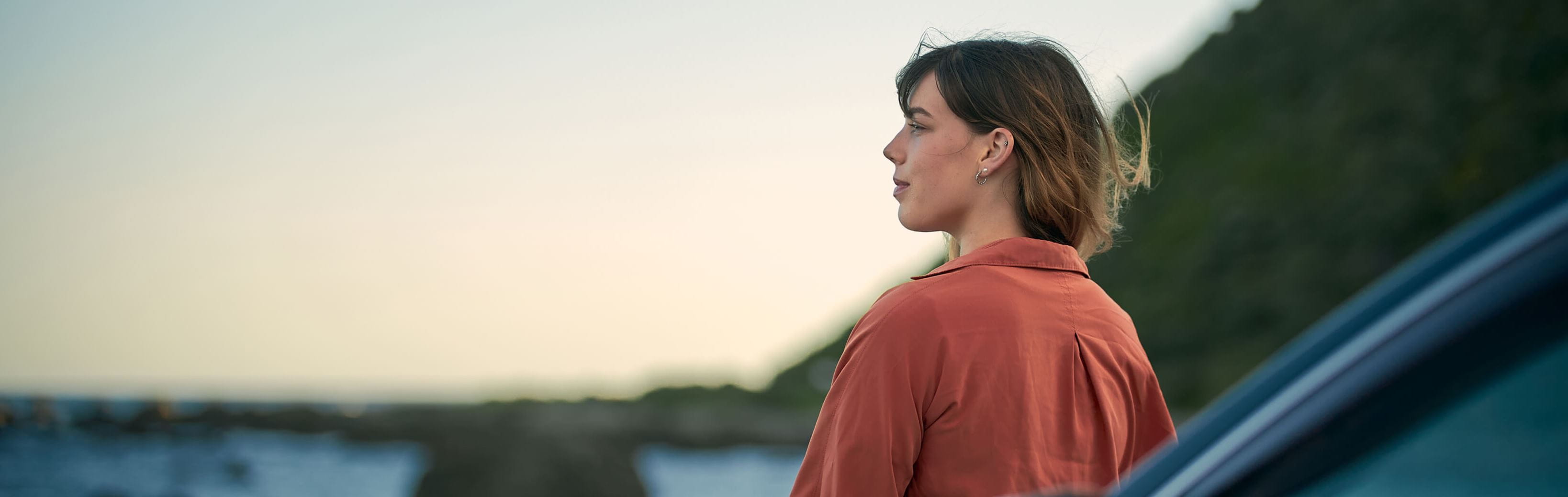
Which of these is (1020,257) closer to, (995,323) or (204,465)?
(995,323)

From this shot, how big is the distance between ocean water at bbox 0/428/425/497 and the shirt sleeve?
12.0 m

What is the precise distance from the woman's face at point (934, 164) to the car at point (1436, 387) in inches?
41.8

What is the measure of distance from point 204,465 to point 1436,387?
4850 cm

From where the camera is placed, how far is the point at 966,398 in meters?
1.68

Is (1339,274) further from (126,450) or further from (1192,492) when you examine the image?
(126,450)

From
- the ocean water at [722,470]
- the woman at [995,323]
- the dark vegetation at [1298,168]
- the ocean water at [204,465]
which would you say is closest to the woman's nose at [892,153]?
the woman at [995,323]

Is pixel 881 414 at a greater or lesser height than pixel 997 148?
lesser

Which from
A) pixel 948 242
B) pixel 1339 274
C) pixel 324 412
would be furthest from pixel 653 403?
pixel 948 242

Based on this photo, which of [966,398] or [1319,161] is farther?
[1319,161]

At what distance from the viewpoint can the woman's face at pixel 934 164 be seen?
203 centimetres

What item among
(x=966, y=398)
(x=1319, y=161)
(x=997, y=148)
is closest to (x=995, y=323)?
(x=966, y=398)

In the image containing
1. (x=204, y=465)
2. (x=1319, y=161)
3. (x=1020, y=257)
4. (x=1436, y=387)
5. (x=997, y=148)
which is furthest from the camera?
(x=1319, y=161)

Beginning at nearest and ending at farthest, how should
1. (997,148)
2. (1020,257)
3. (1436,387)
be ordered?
(1436,387) → (1020,257) → (997,148)

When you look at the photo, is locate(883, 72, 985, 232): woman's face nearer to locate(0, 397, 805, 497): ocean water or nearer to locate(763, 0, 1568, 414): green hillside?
locate(0, 397, 805, 497): ocean water
